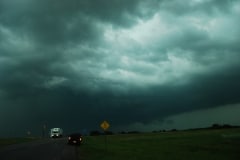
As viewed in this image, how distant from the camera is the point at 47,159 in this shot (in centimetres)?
3256

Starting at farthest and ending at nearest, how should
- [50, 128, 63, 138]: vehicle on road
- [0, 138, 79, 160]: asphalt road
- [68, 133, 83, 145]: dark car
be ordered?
[50, 128, 63, 138]: vehicle on road, [68, 133, 83, 145]: dark car, [0, 138, 79, 160]: asphalt road

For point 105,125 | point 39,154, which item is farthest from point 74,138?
point 39,154

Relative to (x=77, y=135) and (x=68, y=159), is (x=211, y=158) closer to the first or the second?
(x=68, y=159)

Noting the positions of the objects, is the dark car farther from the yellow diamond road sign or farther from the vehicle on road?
the vehicle on road

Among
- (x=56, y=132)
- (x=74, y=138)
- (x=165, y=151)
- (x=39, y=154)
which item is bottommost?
(x=165, y=151)

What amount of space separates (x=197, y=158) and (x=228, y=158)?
270cm

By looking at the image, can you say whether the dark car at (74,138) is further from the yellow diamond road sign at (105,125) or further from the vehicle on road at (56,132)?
the vehicle on road at (56,132)

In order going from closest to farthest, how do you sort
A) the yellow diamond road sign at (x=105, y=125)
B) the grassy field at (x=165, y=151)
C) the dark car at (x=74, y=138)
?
the grassy field at (x=165, y=151) → the yellow diamond road sign at (x=105, y=125) → the dark car at (x=74, y=138)

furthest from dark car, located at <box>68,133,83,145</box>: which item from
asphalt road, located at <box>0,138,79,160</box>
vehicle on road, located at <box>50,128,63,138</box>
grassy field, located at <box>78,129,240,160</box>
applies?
vehicle on road, located at <box>50,128,63,138</box>

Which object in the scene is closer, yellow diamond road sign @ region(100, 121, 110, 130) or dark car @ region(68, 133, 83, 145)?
yellow diamond road sign @ region(100, 121, 110, 130)

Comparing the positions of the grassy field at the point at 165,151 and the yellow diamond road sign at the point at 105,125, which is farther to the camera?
the yellow diamond road sign at the point at 105,125

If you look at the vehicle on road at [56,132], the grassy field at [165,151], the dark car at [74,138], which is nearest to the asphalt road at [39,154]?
the grassy field at [165,151]

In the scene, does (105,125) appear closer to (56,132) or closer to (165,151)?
(165,151)

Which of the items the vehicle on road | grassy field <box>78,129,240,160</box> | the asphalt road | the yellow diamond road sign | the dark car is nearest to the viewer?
the asphalt road
